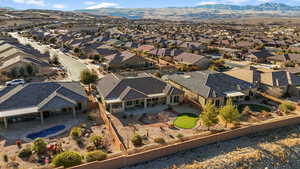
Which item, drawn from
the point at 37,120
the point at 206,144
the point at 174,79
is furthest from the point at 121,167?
the point at 174,79

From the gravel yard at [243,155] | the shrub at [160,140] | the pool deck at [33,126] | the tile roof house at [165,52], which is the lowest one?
the gravel yard at [243,155]

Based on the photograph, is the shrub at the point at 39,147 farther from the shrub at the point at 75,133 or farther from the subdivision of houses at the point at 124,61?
the subdivision of houses at the point at 124,61

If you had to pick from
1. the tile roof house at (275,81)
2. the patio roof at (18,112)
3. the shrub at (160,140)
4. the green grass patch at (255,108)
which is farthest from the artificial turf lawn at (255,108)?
the patio roof at (18,112)

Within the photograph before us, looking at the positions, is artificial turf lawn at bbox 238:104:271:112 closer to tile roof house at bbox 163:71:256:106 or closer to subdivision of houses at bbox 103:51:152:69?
tile roof house at bbox 163:71:256:106

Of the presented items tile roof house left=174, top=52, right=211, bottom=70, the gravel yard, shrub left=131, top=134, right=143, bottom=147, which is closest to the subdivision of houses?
tile roof house left=174, top=52, right=211, bottom=70

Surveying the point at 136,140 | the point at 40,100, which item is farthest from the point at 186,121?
the point at 40,100

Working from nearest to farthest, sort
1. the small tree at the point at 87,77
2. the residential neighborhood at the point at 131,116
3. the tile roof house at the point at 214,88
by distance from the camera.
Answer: the residential neighborhood at the point at 131,116 → the tile roof house at the point at 214,88 → the small tree at the point at 87,77

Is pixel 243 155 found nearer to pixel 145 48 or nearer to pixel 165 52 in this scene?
pixel 165 52

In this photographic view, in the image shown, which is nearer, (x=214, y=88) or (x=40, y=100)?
(x=40, y=100)
